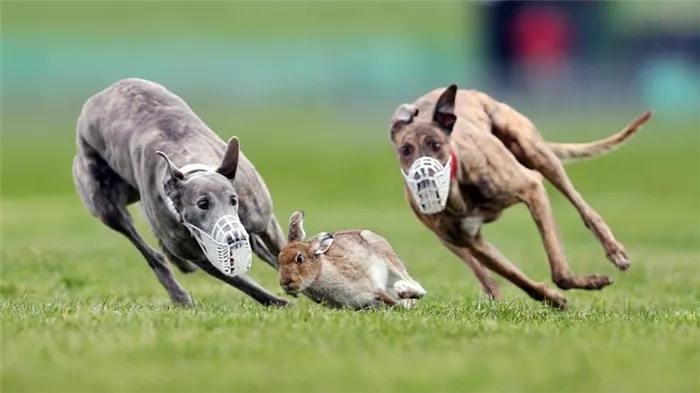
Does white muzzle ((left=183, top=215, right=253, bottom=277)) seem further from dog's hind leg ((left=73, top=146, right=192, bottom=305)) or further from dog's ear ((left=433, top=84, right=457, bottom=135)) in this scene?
dog's ear ((left=433, top=84, right=457, bottom=135))

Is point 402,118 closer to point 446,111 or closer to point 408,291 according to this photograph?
point 446,111

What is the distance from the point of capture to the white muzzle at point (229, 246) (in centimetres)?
703

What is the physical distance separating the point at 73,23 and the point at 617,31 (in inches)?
932

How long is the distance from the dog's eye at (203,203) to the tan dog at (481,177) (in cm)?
139

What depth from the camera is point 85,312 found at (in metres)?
6.90

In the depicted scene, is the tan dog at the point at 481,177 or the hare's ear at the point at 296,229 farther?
the tan dog at the point at 481,177

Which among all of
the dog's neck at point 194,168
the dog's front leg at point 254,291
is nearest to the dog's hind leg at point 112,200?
the dog's front leg at point 254,291

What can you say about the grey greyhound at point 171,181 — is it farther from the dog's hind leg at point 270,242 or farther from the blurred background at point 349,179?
the blurred background at point 349,179

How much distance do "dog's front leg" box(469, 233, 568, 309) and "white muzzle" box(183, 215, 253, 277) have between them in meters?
2.19

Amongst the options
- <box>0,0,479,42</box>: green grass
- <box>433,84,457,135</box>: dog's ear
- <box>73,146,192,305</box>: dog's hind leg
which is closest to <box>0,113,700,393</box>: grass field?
<box>73,146,192,305</box>: dog's hind leg

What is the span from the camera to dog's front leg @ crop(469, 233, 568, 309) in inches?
333

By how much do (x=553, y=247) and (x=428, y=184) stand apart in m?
1.21

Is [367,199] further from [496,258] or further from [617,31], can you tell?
[617,31]

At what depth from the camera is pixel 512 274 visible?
880 cm
